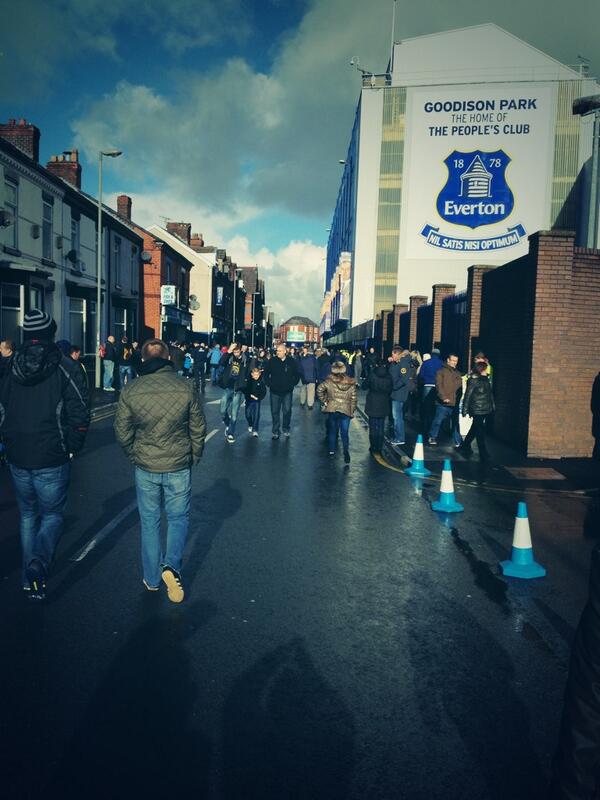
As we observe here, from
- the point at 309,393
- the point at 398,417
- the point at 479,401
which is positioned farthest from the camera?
the point at 309,393

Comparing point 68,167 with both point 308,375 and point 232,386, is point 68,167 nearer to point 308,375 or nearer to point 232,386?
point 308,375

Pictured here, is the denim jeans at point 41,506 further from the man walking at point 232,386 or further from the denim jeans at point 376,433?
the man walking at point 232,386

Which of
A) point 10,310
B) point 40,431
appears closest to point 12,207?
point 10,310

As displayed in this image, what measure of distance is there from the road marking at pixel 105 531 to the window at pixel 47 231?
60.5 ft

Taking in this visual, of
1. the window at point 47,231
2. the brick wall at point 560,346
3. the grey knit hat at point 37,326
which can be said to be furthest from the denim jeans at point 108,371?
the grey knit hat at point 37,326

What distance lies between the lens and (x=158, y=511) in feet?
15.4

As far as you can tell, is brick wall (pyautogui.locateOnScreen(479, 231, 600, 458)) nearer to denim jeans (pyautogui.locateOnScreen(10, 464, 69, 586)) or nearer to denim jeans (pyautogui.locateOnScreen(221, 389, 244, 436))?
denim jeans (pyautogui.locateOnScreen(221, 389, 244, 436))

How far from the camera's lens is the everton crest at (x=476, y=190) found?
5125cm

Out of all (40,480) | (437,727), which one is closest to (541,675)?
(437,727)

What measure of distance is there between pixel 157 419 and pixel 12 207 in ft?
62.6

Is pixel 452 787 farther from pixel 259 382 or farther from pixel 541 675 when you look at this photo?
pixel 259 382

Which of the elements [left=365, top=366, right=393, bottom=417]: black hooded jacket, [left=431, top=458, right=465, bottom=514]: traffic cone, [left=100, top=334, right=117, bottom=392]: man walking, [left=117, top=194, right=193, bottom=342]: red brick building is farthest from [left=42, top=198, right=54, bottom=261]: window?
[left=431, top=458, right=465, bottom=514]: traffic cone

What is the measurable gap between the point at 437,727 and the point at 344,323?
6902 cm

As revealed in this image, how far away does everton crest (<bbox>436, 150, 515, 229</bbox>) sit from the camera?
51.2 metres
